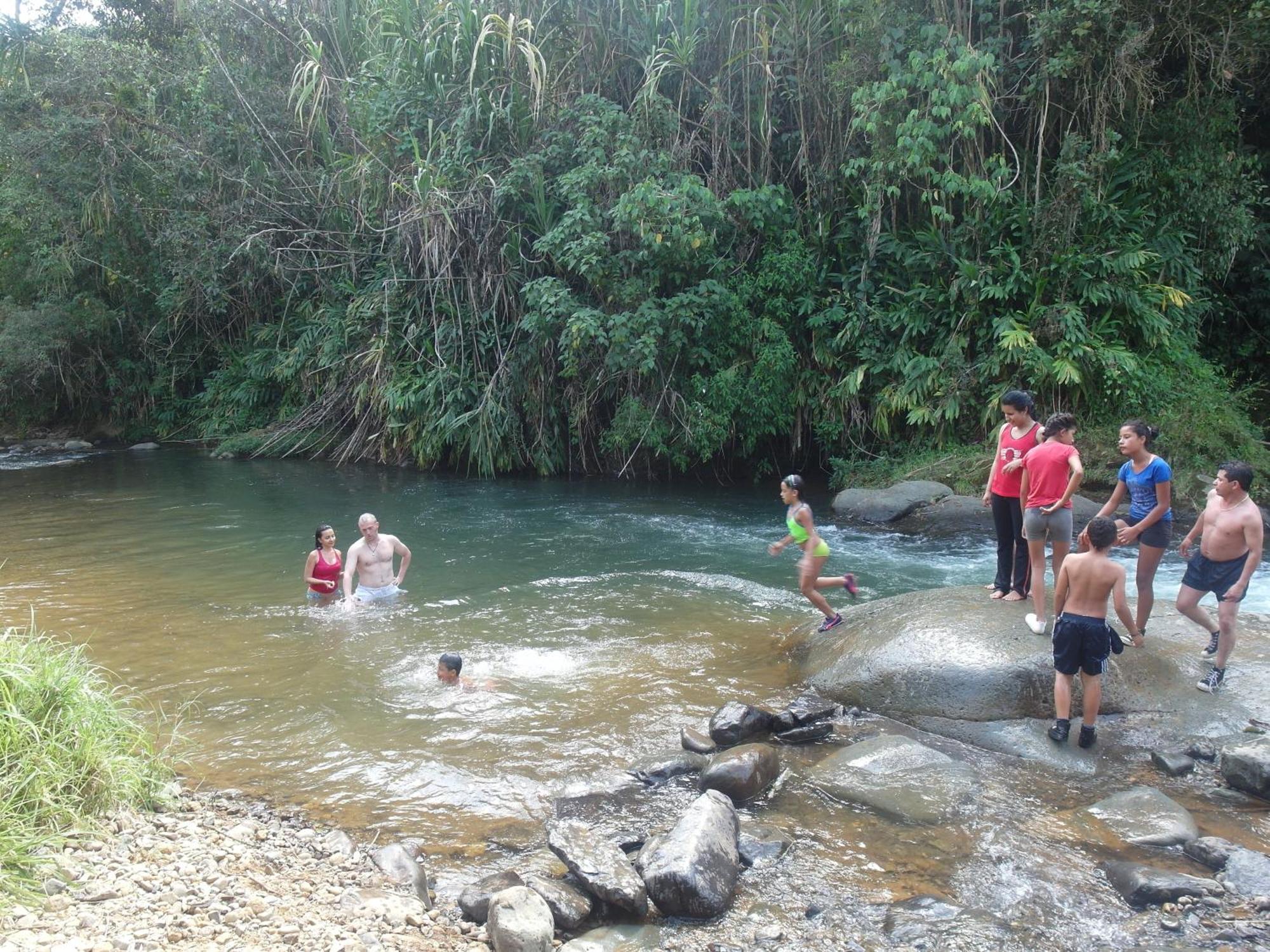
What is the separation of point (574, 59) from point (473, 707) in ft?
37.2

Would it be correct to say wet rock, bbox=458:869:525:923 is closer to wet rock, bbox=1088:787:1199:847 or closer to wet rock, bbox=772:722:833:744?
wet rock, bbox=772:722:833:744

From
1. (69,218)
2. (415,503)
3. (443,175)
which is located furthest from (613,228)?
(69,218)

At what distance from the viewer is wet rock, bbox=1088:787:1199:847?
4.42 metres

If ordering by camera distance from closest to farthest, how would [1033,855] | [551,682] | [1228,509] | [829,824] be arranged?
[1033,855] < [829,824] < [1228,509] < [551,682]

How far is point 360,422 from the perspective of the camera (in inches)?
658

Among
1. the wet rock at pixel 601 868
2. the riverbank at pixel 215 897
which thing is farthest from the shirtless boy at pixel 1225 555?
the riverbank at pixel 215 897

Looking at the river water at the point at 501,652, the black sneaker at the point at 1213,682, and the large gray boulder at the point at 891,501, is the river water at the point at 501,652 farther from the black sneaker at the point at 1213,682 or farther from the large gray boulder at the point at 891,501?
the black sneaker at the point at 1213,682

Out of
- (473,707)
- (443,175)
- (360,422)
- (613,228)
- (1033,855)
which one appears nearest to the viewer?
(1033,855)

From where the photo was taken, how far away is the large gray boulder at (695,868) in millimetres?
3953

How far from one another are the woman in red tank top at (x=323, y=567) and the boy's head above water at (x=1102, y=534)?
246 inches

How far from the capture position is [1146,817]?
179 inches

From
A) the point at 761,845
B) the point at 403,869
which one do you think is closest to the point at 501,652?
the point at 403,869

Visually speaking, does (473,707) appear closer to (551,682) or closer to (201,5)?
(551,682)

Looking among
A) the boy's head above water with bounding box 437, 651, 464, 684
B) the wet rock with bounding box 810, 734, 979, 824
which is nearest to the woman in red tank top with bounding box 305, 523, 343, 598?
the boy's head above water with bounding box 437, 651, 464, 684
